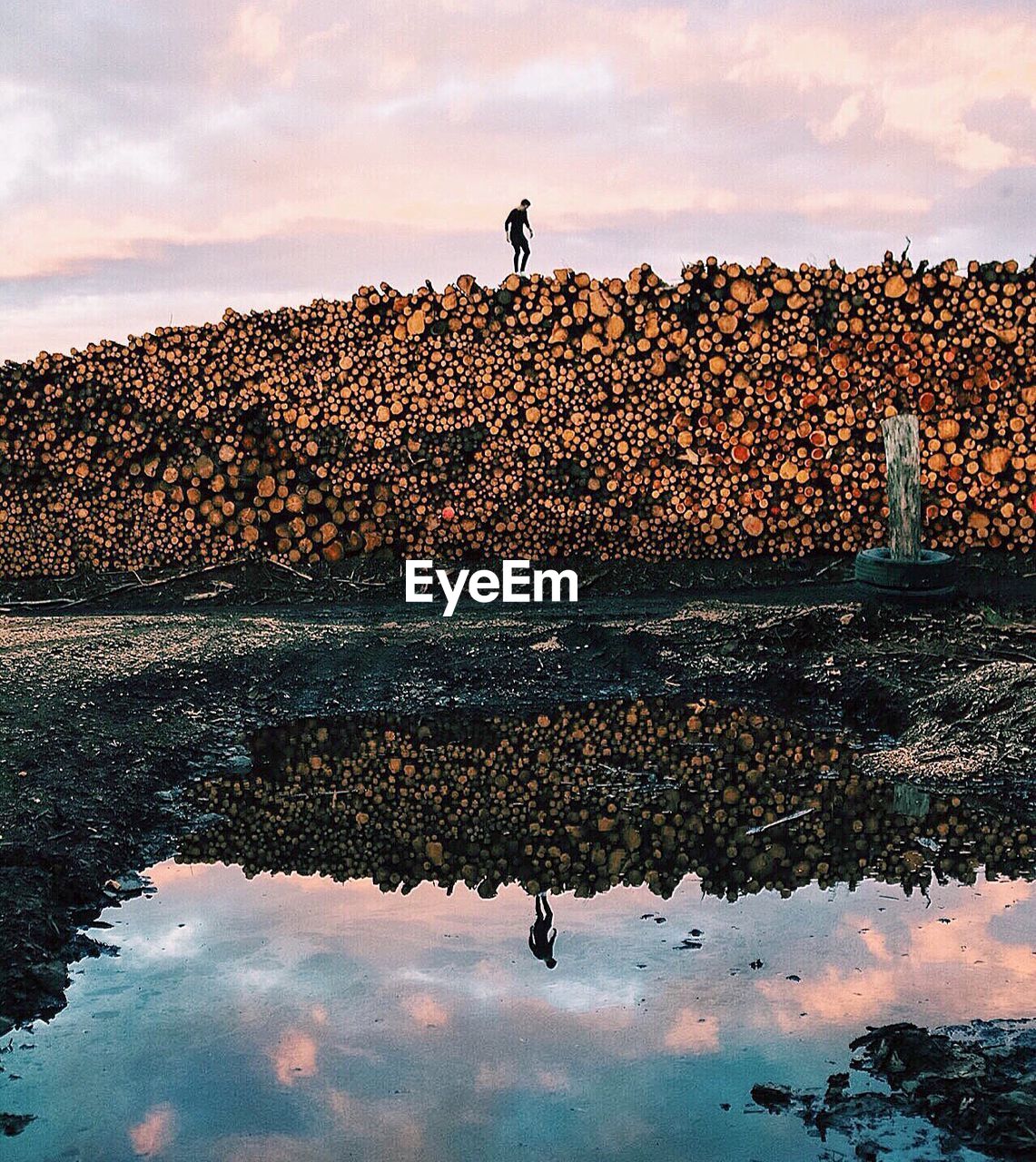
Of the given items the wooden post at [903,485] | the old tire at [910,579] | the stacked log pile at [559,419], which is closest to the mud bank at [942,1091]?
the old tire at [910,579]

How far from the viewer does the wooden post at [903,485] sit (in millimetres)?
9516

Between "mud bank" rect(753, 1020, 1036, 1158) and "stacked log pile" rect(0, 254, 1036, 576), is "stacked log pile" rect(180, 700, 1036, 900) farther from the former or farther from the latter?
"stacked log pile" rect(0, 254, 1036, 576)

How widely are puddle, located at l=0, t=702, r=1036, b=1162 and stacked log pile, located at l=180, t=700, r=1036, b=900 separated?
0.06 ft

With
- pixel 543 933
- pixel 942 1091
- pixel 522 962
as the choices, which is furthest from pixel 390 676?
pixel 942 1091

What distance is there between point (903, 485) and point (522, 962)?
22.7 feet

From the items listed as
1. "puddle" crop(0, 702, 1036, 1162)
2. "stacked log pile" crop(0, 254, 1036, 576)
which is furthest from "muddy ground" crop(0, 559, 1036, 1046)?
"stacked log pile" crop(0, 254, 1036, 576)

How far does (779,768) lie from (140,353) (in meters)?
7.78

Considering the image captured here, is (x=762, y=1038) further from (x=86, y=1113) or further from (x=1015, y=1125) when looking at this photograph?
(x=86, y=1113)

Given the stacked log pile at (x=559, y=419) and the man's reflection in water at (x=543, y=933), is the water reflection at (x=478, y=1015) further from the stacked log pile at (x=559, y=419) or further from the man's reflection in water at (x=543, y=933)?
the stacked log pile at (x=559, y=419)

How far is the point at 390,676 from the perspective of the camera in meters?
7.54

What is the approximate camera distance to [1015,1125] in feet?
9.39

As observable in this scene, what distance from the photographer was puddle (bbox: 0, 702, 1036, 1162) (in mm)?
2973

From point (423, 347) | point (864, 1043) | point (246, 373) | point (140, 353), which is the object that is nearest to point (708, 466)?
point (423, 347)
